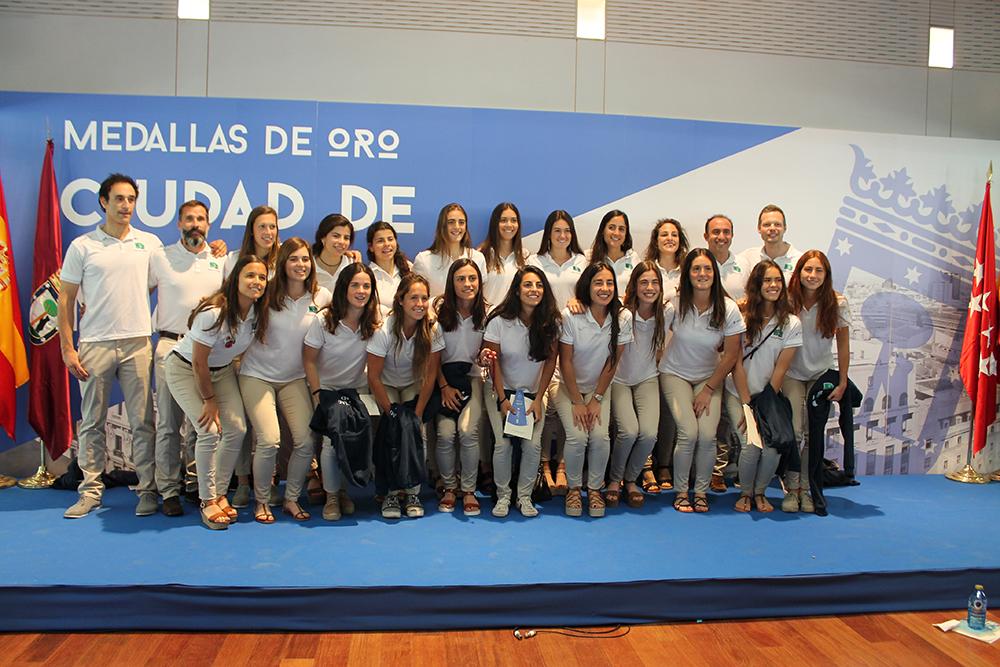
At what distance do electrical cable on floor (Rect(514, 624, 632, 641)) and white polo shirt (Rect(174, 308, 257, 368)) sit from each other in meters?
1.94

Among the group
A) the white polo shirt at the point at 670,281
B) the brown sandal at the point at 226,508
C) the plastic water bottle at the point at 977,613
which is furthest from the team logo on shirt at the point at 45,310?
the plastic water bottle at the point at 977,613

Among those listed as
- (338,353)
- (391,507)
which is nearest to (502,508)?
(391,507)

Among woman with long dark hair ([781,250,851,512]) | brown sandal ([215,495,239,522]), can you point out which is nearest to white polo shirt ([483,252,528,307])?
woman with long dark hair ([781,250,851,512])

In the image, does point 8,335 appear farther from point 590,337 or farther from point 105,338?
point 590,337

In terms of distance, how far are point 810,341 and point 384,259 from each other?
2447 mm

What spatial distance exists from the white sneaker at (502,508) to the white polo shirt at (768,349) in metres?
1.48

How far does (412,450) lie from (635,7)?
11.6 feet

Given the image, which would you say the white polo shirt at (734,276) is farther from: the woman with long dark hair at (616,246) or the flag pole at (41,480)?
the flag pole at (41,480)

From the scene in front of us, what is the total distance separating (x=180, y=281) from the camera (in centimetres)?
411

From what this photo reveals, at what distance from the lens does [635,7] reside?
5391 millimetres

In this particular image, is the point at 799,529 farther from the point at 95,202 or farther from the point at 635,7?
the point at 95,202

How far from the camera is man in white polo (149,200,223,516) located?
3969 mm

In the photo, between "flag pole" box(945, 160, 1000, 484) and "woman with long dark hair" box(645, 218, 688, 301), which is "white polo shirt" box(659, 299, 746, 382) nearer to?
→ "woman with long dark hair" box(645, 218, 688, 301)

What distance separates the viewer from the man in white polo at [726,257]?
4617 millimetres
